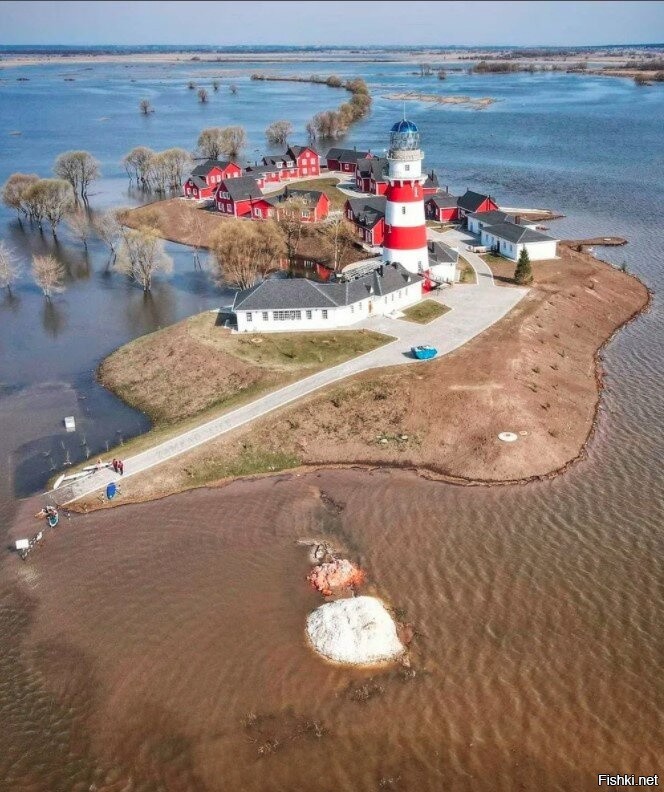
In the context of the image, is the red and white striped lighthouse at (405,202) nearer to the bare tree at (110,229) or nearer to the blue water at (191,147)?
the blue water at (191,147)

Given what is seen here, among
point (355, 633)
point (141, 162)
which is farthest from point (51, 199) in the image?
point (355, 633)

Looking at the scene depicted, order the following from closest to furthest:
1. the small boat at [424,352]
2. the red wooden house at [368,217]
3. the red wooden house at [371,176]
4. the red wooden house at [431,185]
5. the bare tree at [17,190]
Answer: the small boat at [424,352]
the red wooden house at [368,217]
the bare tree at [17,190]
the red wooden house at [431,185]
the red wooden house at [371,176]

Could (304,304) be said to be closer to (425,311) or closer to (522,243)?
(425,311)

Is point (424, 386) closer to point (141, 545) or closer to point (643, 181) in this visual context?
point (141, 545)

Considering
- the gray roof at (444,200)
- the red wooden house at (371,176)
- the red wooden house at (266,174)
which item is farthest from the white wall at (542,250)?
the red wooden house at (266,174)

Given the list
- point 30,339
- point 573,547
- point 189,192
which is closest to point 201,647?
point 573,547

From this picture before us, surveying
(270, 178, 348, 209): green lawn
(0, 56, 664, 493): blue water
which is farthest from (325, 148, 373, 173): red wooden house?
(0, 56, 664, 493): blue water
